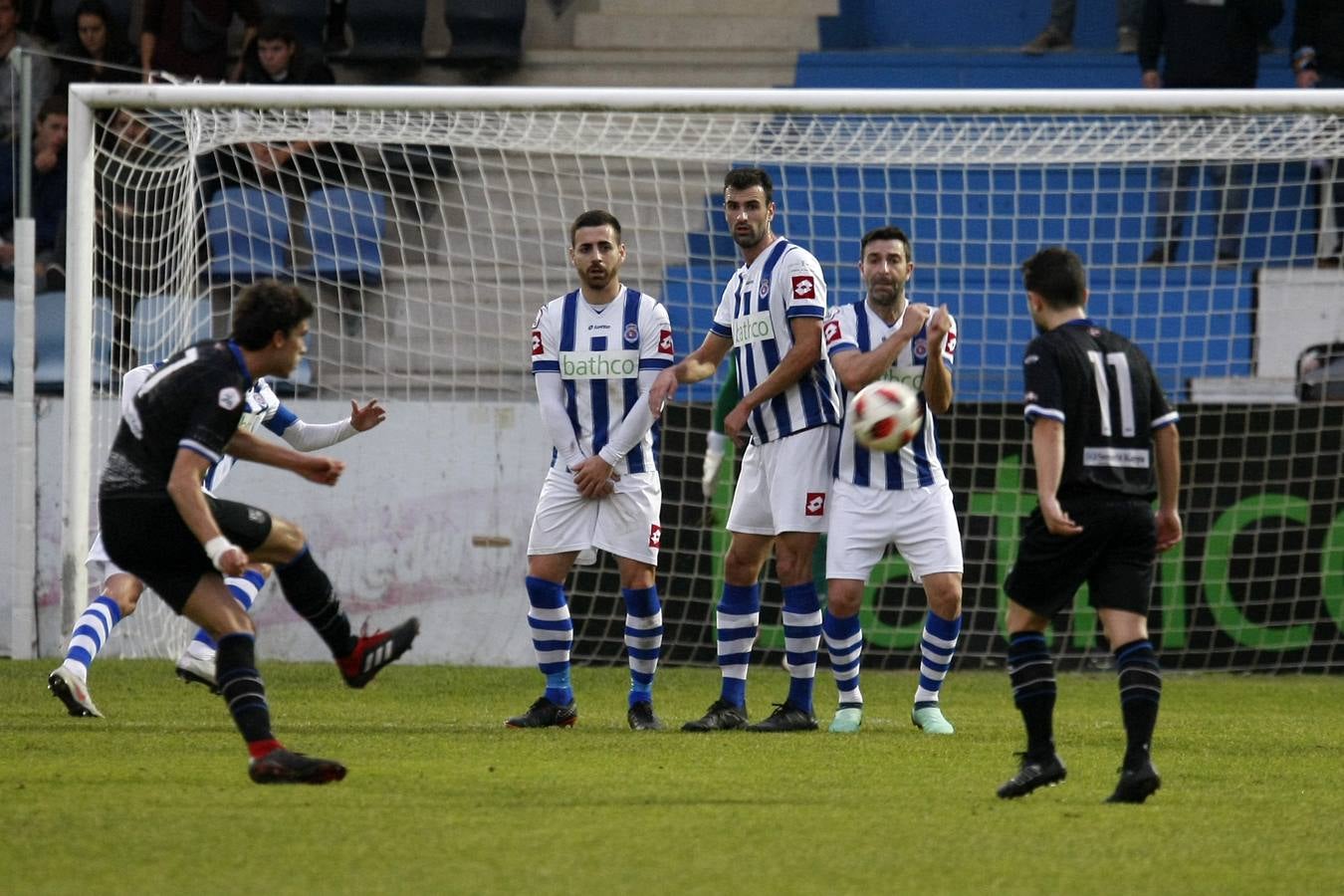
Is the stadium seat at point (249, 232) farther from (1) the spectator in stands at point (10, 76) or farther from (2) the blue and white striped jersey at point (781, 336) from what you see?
(2) the blue and white striped jersey at point (781, 336)

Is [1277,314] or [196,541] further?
[1277,314]

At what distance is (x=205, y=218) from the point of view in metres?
11.9

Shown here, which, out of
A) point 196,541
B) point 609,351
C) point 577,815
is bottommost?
point 577,815

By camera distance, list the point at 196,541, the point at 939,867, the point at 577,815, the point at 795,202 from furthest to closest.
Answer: the point at 795,202, the point at 196,541, the point at 577,815, the point at 939,867

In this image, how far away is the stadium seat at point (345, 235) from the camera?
12477 mm

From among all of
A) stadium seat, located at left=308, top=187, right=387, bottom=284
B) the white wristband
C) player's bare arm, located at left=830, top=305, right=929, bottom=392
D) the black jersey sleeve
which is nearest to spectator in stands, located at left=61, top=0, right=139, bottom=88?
stadium seat, located at left=308, top=187, right=387, bottom=284

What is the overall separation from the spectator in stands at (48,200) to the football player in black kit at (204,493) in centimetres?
754

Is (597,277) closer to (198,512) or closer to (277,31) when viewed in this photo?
(198,512)

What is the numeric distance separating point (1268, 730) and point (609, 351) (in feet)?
10.7

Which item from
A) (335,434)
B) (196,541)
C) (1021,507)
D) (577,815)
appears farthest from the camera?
(1021,507)

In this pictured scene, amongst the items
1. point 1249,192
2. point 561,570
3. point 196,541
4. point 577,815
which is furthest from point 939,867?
point 1249,192

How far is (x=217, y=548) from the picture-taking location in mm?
5410

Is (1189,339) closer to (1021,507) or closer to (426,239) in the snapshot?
(1021,507)

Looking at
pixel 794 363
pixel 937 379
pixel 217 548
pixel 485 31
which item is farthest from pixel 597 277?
pixel 485 31
